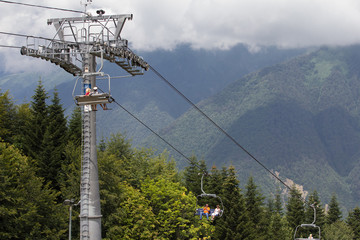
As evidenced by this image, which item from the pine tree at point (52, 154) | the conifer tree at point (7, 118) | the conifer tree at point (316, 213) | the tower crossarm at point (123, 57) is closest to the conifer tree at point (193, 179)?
the conifer tree at point (316, 213)

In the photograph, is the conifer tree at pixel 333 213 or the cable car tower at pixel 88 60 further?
the conifer tree at pixel 333 213

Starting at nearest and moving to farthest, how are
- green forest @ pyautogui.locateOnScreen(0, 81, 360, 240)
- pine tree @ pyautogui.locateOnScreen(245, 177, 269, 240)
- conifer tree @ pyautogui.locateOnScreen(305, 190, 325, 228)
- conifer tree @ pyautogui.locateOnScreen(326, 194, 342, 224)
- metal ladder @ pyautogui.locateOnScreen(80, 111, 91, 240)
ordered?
1. metal ladder @ pyautogui.locateOnScreen(80, 111, 91, 240)
2. green forest @ pyautogui.locateOnScreen(0, 81, 360, 240)
3. pine tree @ pyautogui.locateOnScreen(245, 177, 269, 240)
4. conifer tree @ pyautogui.locateOnScreen(305, 190, 325, 228)
5. conifer tree @ pyautogui.locateOnScreen(326, 194, 342, 224)

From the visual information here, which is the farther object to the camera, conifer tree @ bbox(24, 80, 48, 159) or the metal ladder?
conifer tree @ bbox(24, 80, 48, 159)

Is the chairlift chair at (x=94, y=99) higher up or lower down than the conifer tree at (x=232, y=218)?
lower down

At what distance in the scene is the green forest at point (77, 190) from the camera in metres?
57.5

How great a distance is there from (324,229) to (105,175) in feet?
218

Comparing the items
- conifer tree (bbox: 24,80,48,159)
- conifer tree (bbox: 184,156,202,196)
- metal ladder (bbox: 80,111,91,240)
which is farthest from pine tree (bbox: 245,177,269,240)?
metal ladder (bbox: 80,111,91,240)

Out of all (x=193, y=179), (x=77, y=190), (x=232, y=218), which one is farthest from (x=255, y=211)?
(x=77, y=190)

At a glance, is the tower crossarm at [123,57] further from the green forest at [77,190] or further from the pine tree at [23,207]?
the green forest at [77,190]

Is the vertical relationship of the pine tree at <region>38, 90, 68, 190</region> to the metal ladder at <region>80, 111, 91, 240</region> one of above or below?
above

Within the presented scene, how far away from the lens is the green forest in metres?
57.5

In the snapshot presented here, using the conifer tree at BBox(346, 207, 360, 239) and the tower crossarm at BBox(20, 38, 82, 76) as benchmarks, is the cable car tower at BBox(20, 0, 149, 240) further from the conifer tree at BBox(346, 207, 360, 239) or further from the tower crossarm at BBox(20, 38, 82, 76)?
the conifer tree at BBox(346, 207, 360, 239)

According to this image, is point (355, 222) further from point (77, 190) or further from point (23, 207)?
point (23, 207)

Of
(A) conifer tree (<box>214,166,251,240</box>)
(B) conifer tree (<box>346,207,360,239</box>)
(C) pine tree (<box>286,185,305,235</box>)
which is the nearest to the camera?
(A) conifer tree (<box>214,166,251,240</box>)
